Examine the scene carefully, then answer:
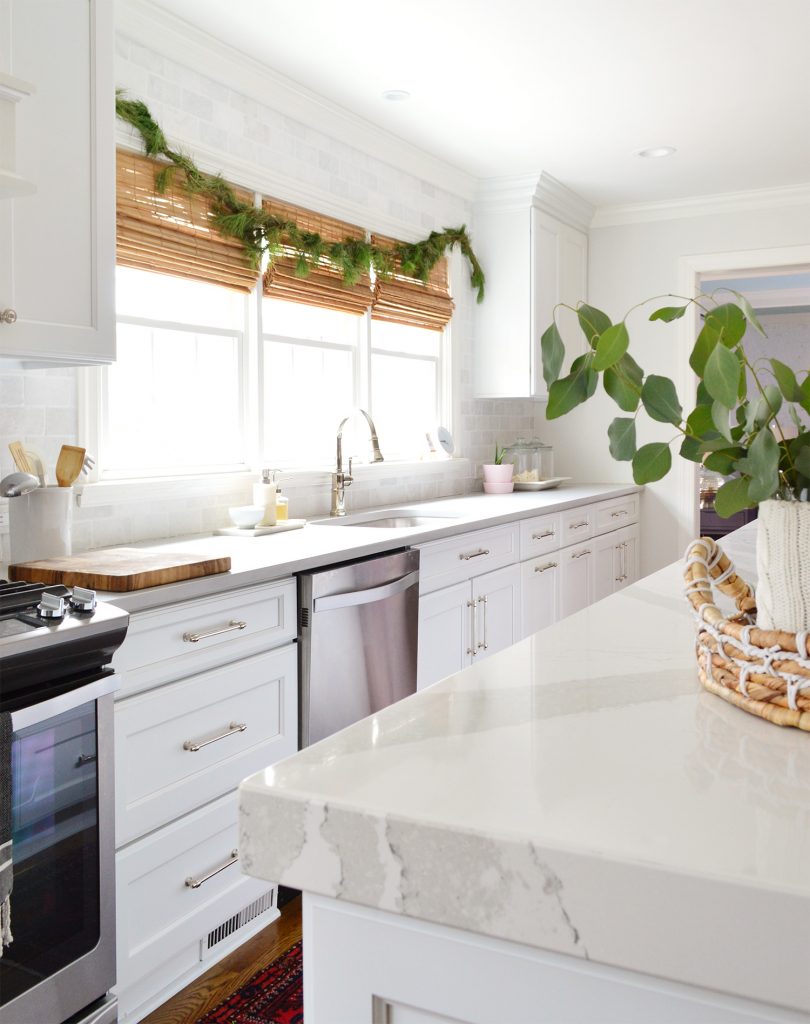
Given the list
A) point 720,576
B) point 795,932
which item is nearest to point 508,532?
point 720,576

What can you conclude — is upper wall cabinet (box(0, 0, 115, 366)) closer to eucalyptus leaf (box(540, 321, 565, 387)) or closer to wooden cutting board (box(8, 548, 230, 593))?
wooden cutting board (box(8, 548, 230, 593))

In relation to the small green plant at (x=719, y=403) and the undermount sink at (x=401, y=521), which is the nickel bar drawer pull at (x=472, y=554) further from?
the small green plant at (x=719, y=403)

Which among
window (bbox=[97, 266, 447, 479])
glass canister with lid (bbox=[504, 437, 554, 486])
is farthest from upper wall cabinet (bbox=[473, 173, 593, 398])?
window (bbox=[97, 266, 447, 479])

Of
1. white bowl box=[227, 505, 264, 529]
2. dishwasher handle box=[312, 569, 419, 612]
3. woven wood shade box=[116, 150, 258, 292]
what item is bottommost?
dishwasher handle box=[312, 569, 419, 612]

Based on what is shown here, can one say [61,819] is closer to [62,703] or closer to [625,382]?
[62,703]

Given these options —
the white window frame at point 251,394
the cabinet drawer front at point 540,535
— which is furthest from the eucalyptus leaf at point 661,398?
the cabinet drawer front at point 540,535

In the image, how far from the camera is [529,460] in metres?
5.44

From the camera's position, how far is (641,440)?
18.4ft

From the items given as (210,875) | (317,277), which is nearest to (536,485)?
(317,277)

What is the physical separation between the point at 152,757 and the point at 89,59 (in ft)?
5.30

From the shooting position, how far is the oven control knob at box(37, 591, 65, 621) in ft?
5.83

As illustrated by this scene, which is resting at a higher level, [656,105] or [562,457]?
[656,105]

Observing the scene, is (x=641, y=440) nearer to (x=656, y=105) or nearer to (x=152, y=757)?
(x=656, y=105)

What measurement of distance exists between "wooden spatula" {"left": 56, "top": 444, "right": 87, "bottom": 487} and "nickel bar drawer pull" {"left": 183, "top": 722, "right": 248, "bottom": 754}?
0.70 meters
